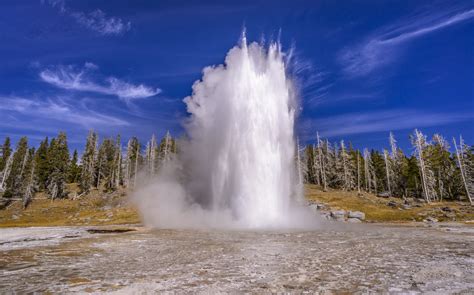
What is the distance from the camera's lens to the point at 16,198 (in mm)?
65438

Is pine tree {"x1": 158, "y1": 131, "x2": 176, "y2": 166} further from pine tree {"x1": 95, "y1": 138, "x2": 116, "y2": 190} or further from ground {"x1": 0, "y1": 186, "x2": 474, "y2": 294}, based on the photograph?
ground {"x1": 0, "y1": 186, "x2": 474, "y2": 294}

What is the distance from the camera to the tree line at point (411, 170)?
213ft

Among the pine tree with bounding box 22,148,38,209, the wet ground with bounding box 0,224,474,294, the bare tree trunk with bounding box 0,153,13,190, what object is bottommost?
the wet ground with bounding box 0,224,474,294

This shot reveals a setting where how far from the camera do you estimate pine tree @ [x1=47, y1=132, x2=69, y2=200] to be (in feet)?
222

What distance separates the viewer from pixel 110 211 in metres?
51.2

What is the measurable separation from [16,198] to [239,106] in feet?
212

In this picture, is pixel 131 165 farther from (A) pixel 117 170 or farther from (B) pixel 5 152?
(B) pixel 5 152

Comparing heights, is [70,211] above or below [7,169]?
below

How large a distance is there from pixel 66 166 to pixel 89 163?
440 inches

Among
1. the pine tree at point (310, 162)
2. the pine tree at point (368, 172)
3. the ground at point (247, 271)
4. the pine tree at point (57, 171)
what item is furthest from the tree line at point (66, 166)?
the ground at point (247, 271)

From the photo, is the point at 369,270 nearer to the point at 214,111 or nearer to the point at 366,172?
the point at 214,111

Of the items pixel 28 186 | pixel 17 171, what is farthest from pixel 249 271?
pixel 17 171

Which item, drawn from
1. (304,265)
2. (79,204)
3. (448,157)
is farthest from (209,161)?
(448,157)

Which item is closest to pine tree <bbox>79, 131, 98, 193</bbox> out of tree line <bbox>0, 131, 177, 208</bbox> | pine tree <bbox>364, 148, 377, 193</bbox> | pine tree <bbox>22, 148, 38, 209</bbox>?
tree line <bbox>0, 131, 177, 208</bbox>
